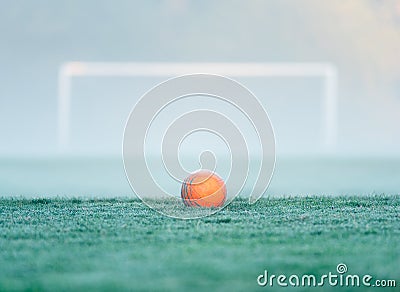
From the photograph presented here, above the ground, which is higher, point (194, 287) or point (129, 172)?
point (129, 172)

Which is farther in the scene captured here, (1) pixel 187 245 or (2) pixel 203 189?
(2) pixel 203 189

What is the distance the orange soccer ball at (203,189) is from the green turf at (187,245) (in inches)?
9.5

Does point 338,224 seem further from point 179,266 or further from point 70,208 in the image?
point 70,208

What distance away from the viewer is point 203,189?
8.36 meters

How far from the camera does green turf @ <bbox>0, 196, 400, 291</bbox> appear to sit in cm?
504

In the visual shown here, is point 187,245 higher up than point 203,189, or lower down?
lower down

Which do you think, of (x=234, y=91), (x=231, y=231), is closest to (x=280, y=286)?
(x=231, y=231)

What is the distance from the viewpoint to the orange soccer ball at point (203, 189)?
8383mm

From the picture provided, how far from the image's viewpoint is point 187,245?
6145 mm

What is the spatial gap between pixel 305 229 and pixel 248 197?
8.90ft

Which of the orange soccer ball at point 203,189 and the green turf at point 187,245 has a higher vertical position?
the orange soccer ball at point 203,189

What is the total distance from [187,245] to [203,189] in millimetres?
2245

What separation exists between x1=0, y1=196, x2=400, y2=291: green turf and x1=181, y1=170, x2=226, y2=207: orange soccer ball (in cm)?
24

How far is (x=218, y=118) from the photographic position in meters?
11.0
